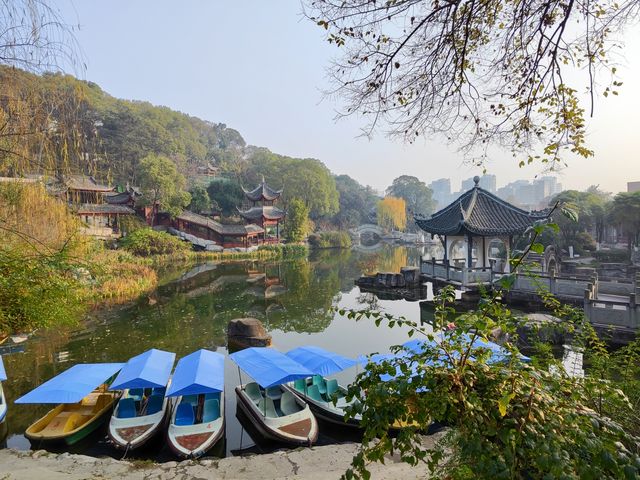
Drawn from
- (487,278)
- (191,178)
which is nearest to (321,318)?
(487,278)

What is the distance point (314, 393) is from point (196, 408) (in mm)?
2081

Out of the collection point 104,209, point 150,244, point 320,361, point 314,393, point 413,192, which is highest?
point 413,192

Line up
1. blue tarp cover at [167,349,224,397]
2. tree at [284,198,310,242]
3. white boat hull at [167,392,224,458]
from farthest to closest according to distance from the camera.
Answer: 1. tree at [284,198,310,242]
2. blue tarp cover at [167,349,224,397]
3. white boat hull at [167,392,224,458]

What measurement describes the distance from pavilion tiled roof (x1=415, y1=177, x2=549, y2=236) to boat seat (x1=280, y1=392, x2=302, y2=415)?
10848 mm

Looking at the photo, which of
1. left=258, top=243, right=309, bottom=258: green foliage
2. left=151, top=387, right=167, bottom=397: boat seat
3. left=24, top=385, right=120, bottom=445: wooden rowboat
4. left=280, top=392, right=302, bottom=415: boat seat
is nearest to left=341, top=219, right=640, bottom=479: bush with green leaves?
left=280, top=392, right=302, bottom=415: boat seat

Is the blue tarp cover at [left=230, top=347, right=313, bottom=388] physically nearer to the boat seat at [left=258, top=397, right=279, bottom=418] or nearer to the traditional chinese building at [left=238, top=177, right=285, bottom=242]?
the boat seat at [left=258, top=397, right=279, bottom=418]

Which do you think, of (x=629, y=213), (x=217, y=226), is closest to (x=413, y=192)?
(x=217, y=226)

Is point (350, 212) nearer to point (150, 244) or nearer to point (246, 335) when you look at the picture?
point (150, 244)

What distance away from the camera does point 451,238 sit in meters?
16.8

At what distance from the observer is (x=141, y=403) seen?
675 cm

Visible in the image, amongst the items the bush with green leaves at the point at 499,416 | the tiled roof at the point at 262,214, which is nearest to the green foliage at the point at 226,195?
the tiled roof at the point at 262,214

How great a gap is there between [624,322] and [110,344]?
534 inches

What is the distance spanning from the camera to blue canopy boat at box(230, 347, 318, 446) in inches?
232

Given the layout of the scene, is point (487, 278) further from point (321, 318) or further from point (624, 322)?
point (321, 318)
